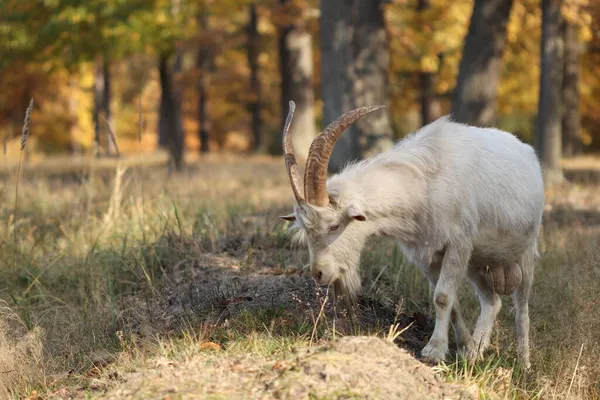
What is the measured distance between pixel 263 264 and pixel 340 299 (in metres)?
1.79

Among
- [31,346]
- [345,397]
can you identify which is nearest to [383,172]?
[345,397]

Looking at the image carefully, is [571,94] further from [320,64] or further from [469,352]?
[469,352]

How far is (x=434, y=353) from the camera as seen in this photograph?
532 centimetres

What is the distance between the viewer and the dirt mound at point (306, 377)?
4.37 metres

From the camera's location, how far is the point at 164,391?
4406 millimetres

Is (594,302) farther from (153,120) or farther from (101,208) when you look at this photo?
(153,120)

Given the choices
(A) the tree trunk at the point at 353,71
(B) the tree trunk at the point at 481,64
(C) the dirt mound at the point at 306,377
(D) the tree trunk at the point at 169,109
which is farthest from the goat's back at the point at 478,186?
(D) the tree trunk at the point at 169,109

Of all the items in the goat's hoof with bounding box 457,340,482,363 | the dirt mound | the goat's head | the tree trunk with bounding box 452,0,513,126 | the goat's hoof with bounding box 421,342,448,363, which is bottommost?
the goat's hoof with bounding box 457,340,482,363

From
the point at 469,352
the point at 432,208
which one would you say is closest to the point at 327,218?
the point at 432,208

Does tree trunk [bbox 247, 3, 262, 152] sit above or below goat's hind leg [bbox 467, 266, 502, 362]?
above

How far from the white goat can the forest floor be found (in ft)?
1.16

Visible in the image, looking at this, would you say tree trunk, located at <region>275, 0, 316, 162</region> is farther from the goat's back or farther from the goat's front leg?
the goat's front leg

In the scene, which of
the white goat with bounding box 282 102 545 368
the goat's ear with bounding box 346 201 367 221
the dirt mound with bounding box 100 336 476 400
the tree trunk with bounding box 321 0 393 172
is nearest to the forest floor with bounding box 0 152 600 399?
the dirt mound with bounding box 100 336 476 400

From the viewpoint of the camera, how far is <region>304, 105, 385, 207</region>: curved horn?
203 inches
